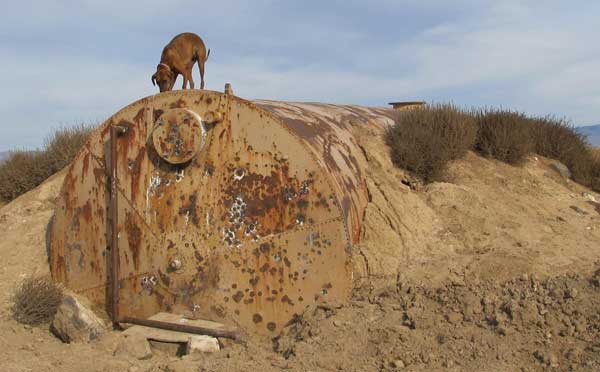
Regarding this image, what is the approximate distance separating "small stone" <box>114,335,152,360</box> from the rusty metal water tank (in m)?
0.41

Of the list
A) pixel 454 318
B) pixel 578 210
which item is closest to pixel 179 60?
pixel 454 318

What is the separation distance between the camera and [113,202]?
4934mm

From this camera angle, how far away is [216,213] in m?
4.70

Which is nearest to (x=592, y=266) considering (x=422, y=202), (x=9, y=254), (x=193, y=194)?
(x=422, y=202)

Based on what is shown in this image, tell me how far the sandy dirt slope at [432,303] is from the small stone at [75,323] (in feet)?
0.29

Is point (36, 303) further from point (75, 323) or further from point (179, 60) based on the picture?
point (179, 60)

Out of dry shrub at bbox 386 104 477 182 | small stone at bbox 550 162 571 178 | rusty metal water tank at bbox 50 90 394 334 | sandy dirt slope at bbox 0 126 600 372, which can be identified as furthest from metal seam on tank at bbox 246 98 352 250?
small stone at bbox 550 162 571 178

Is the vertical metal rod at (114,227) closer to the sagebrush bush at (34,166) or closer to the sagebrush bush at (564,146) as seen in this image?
the sagebrush bush at (34,166)

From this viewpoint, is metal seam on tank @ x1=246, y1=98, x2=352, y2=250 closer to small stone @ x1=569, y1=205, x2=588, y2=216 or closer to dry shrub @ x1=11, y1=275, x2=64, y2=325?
dry shrub @ x1=11, y1=275, x2=64, y2=325

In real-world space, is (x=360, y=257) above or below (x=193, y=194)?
below

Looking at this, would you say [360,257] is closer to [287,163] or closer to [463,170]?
[287,163]

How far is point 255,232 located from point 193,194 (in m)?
0.61

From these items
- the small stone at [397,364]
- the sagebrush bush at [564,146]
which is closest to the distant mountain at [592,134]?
the sagebrush bush at [564,146]

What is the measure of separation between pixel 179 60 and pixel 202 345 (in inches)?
104
